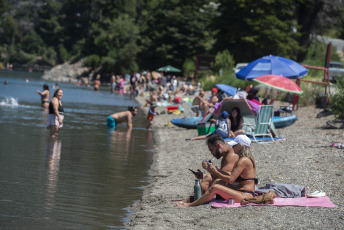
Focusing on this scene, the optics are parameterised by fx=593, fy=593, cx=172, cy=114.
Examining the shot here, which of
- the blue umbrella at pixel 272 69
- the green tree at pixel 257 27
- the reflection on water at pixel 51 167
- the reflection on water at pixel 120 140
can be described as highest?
the green tree at pixel 257 27

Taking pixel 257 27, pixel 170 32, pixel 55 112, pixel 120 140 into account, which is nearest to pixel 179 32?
pixel 170 32

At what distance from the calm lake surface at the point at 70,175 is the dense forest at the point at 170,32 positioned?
1175 inches

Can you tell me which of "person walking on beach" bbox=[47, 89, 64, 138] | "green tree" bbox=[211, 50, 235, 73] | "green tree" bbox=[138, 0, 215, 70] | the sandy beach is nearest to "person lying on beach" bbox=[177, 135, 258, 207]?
the sandy beach

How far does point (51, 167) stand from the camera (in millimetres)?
12414

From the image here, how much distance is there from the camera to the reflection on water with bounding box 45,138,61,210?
954 centimetres

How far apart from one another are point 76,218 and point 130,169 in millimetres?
4539

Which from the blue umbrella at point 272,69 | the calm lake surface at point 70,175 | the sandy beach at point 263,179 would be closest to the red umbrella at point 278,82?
the blue umbrella at point 272,69

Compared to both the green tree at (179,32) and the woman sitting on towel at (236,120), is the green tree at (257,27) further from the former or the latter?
the woman sitting on towel at (236,120)

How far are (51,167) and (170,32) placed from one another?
55.1 m

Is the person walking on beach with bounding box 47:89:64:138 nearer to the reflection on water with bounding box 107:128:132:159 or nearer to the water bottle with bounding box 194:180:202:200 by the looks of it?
the reflection on water with bounding box 107:128:132:159

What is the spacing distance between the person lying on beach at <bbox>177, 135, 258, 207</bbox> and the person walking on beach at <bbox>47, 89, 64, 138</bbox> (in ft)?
27.4

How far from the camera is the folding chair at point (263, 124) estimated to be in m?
16.4

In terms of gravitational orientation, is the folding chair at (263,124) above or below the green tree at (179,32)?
below

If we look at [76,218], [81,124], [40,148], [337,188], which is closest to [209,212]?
[76,218]
